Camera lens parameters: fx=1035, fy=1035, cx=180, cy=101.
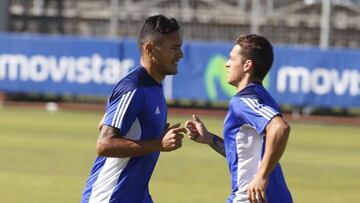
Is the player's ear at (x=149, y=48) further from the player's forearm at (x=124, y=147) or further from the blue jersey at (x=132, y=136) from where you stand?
the player's forearm at (x=124, y=147)

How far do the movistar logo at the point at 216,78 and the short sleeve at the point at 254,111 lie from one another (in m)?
19.4

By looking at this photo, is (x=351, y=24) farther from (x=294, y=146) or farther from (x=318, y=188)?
(x=318, y=188)

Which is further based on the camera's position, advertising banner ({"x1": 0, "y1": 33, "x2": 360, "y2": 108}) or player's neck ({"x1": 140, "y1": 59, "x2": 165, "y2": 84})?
advertising banner ({"x1": 0, "y1": 33, "x2": 360, "y2": 108})

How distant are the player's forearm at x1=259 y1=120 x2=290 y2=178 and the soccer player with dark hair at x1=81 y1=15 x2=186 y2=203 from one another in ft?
2.01

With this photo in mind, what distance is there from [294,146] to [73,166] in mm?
5172

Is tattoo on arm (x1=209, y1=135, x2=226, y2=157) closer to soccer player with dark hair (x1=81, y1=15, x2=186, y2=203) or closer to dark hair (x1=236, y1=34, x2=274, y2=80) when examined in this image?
soccer player with dark hair (x1=81, y1=15, x2=186, y2=203)

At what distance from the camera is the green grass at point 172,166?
1304cm

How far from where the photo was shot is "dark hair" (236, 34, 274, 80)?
6.98 meters

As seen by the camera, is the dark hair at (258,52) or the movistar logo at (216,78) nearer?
the dark hair at (258,52)

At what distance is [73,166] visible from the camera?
1566 centimetres

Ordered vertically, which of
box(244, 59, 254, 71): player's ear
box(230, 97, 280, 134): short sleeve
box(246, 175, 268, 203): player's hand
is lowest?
box(246, 175, 268, 203): player's hand

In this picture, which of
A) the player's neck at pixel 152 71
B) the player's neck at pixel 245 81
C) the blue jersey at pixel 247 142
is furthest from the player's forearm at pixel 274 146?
the player's neck at pixel 152 71

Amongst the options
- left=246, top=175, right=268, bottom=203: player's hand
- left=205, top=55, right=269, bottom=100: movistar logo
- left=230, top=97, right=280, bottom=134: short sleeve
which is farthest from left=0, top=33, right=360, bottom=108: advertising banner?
left=246, top=175, right=268, bottom=203: player's hand

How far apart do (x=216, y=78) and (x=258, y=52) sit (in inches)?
777
